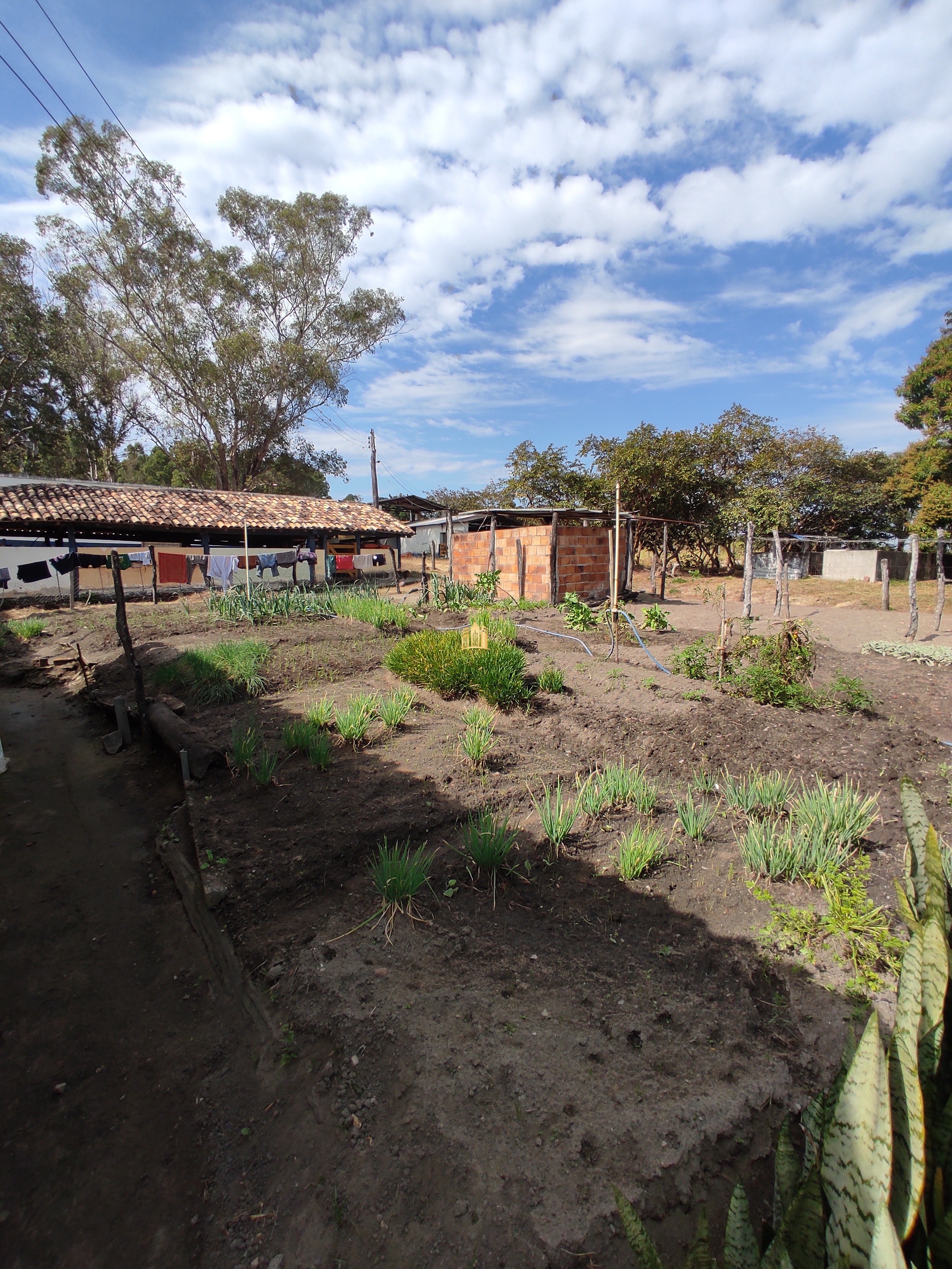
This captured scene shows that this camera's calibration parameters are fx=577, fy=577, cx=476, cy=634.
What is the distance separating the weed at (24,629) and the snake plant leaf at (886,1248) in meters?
14.2

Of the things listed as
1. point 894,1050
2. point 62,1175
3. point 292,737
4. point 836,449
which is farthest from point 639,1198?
point 836,449

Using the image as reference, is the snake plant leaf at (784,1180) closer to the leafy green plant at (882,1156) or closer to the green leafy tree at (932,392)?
the leafy green plant at (882,1156)

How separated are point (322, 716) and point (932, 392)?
25.3 m

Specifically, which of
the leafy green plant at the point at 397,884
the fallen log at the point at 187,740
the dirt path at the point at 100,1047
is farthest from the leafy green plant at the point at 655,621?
the dirt path at the point at 100,1047

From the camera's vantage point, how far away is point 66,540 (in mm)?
16531

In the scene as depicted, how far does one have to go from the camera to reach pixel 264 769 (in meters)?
4.49

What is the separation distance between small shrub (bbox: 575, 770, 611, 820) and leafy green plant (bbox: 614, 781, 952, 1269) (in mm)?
2500

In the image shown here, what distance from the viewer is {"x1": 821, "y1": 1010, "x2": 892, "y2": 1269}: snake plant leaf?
2.65ft

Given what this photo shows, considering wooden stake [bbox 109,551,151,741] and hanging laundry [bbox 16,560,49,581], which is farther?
hanging laundry [bbox 16,560,49,581]

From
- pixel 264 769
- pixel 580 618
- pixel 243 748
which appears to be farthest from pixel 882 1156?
pixel 580 618

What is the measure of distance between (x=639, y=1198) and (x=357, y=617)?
9746mm

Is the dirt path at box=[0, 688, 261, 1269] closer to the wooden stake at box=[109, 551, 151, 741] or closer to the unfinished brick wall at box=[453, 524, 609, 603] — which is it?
the wooden stake at box=[109, 551, 151, 741]

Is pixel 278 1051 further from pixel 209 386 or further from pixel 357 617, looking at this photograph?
pixel 209 386

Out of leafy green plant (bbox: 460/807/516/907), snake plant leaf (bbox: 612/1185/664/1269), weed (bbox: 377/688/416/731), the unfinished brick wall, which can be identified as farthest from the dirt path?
the unfinished brick wall
